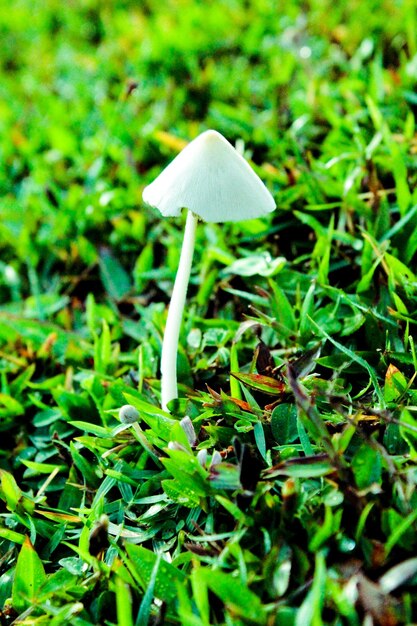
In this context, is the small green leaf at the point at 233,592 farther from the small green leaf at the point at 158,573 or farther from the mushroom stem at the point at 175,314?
the mushroom stem at the point at 175,314

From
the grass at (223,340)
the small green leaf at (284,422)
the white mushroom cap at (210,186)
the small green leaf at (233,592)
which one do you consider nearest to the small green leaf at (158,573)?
the grass at (223,340)

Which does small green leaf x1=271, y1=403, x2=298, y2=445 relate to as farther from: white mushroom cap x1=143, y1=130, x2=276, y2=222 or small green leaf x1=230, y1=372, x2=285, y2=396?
white mushroom cap x1=143, y1=130, x2=276, y2=222

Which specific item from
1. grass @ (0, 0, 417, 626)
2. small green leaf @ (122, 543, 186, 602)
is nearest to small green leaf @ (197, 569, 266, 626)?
grass @ (0, 0, 417, 626)

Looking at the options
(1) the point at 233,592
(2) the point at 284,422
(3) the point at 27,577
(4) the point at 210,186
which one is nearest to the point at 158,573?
(1) the point at 233,592

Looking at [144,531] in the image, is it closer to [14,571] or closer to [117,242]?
[14,571]

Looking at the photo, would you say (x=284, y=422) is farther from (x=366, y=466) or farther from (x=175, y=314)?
(x=175, y=314)

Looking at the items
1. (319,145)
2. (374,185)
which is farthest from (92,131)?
(374,185)
